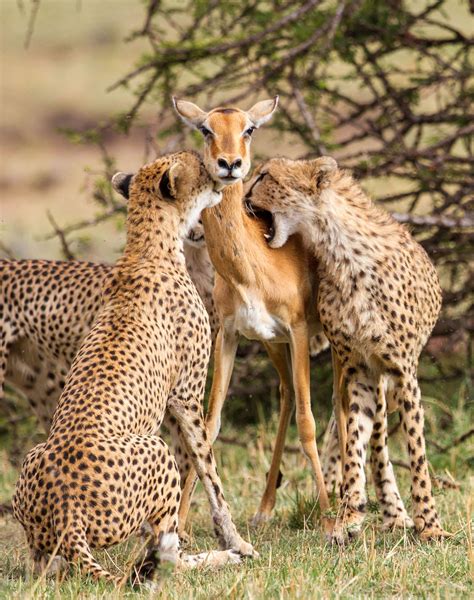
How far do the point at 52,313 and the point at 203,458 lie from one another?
115 cm

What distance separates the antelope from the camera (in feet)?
17.2

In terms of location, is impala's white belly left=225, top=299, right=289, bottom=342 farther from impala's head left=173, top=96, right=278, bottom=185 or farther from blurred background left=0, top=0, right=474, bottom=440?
blurred background left=0, top=0, right=474, bottom=440

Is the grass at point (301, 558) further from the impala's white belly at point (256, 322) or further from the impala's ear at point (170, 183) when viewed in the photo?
the impala's ear at point (170, 183)

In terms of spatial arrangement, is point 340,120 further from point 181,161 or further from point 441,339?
point 181,161

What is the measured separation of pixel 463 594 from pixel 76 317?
2371mm

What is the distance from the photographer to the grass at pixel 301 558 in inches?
155

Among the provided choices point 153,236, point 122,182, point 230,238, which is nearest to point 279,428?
point 230,238

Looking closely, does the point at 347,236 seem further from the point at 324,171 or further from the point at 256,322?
the point at 256,322

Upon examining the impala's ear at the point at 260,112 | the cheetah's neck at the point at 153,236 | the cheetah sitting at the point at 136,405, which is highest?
the impala's ear at the point at 260,112

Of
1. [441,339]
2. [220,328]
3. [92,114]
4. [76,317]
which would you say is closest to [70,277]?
[76,317]

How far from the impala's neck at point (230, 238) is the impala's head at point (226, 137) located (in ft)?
0.67

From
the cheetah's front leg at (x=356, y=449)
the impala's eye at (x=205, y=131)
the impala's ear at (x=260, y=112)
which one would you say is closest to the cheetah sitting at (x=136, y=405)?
the impala's eye at (x=205, y=131)

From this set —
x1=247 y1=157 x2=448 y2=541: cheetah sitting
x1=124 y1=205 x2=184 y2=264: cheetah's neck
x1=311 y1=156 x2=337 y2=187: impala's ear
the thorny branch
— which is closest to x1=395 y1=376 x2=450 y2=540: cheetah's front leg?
x1=247 y1=157 x2=448 y2=541: cheetah sitting

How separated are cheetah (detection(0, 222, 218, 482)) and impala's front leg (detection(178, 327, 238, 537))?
0.17m
